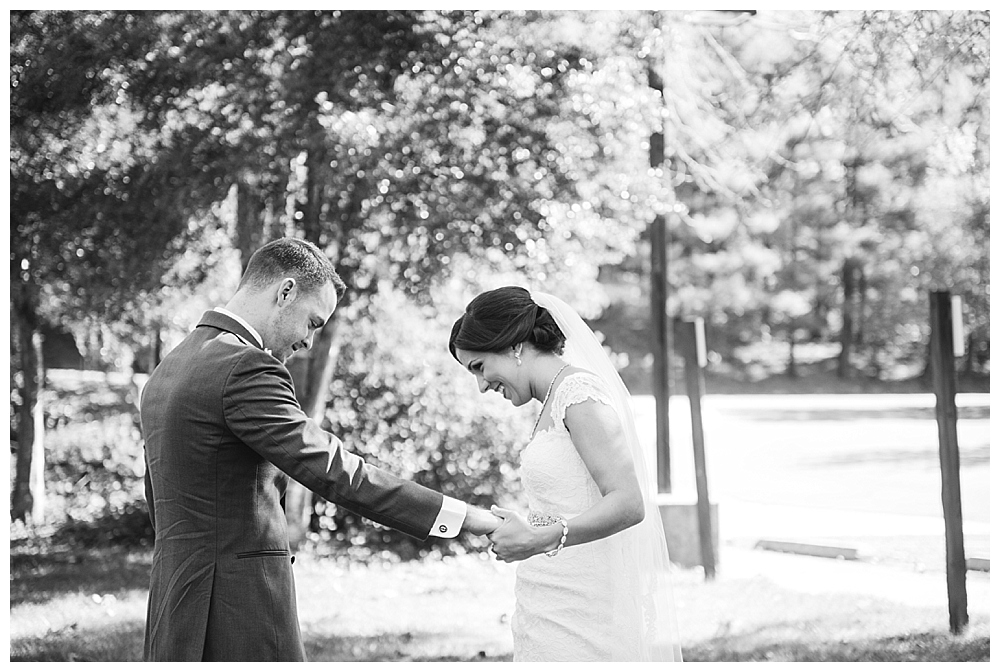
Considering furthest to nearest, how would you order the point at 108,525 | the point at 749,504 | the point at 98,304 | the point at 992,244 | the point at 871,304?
the point at 871,304 → the point at 749,504 → the point at 108,525 → the point at 98,304 → the point at 992,244

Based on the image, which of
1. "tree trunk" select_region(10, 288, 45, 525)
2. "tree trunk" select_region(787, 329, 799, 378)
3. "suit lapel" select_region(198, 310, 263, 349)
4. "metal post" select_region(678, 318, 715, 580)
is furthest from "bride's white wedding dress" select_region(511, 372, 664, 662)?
"tree trunk" select_region(787, 329, 799, 378)

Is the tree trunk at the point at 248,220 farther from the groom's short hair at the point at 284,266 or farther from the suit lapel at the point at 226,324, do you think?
the suit lapel at the point at 226,324

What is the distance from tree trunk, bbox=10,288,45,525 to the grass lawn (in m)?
0.98

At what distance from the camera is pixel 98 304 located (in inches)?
295

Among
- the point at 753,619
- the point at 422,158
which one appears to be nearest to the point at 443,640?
the point at 753,619

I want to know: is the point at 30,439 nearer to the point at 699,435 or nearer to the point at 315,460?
the point at 699,435

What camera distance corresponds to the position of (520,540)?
3.00 m

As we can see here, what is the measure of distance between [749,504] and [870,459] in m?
4.86

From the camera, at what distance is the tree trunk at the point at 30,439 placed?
27.8 feet

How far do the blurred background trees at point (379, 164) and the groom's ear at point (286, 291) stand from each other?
3.58 m

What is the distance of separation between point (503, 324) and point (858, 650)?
11.1ft

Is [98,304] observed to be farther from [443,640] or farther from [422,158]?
[443,640]

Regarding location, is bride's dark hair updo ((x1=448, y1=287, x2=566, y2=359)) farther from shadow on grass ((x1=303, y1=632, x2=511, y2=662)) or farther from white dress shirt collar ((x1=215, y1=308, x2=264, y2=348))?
shadow on grass ((x1=303, y1=632, x2=511, y2=662))

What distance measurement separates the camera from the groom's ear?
297cm
